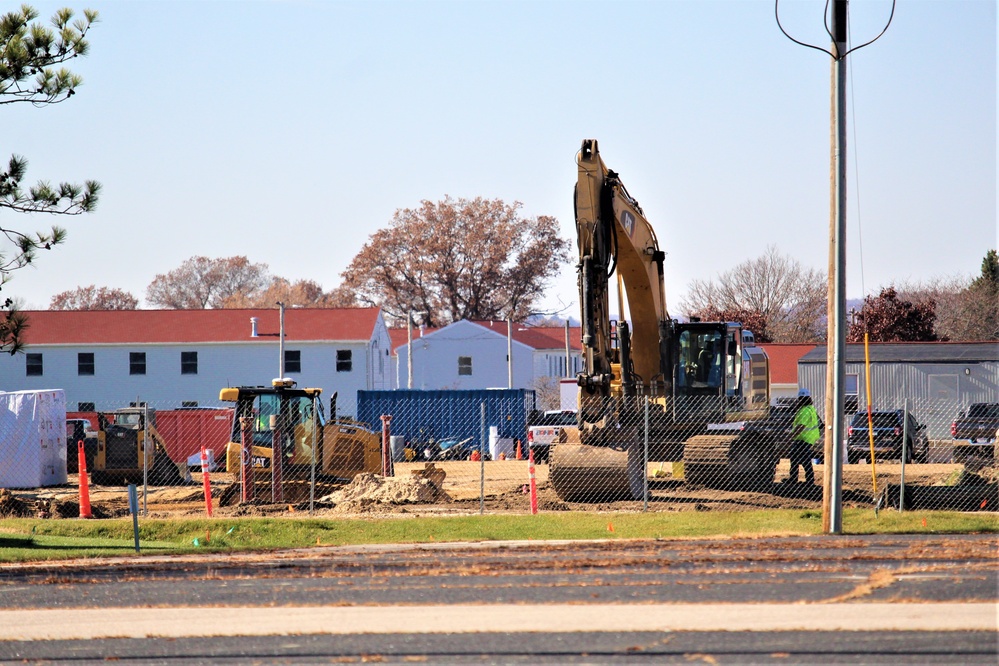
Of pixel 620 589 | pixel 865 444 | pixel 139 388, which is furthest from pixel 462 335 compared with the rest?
pixel 620 589

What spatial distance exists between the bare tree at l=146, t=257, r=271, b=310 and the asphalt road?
85941mm

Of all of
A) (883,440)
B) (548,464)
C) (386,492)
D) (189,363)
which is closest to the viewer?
(386,492)

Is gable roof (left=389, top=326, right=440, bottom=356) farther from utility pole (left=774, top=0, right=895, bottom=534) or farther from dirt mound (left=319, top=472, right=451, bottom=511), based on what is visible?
utility pole (left=774, top=0, right=895, bottom=534)

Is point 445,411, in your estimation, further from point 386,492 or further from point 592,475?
point 592,475

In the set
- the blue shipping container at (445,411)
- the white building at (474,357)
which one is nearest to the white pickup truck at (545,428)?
the blue shipping container at (445,411)

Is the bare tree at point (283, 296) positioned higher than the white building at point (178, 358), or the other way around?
the bare tree at point (283, 296)

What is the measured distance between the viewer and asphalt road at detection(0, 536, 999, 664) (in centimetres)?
830

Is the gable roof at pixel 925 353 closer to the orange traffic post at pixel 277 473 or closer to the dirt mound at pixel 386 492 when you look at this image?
the dirt mound at pixel 386 492

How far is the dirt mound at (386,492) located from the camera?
21.3 m

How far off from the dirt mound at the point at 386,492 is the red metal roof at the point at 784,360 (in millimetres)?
35294

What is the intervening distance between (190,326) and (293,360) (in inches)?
211

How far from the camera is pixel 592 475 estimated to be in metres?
19.9

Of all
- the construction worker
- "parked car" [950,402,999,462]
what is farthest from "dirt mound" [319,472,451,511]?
"parked car" [950,402,999,462]

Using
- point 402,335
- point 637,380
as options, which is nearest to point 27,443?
point 637,380
